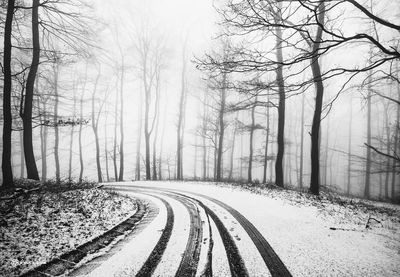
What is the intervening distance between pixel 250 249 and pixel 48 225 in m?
4.28

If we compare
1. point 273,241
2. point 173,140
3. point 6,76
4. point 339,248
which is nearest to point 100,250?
point 273,241

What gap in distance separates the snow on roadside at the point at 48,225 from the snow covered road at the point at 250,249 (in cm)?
105

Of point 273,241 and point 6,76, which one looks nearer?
point 273,241

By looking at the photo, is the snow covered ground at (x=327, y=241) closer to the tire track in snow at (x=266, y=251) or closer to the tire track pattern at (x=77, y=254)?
the tire track in snow at (x=266, y=251)

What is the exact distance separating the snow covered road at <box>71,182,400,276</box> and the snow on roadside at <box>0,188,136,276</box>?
105 cm

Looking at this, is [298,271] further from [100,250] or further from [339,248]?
[100,250]

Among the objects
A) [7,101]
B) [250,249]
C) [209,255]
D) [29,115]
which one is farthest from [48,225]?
[29,115]

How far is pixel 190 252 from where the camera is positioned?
3410 millimetres

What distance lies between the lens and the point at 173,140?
203 ft

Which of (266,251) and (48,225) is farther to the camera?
(48,225)

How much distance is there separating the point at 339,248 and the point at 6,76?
10984mm

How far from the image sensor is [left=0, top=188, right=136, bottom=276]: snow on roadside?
332 centimetres

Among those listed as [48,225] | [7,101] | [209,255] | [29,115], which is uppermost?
[7,101]

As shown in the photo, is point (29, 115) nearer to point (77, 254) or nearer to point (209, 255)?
point (77, 254)
